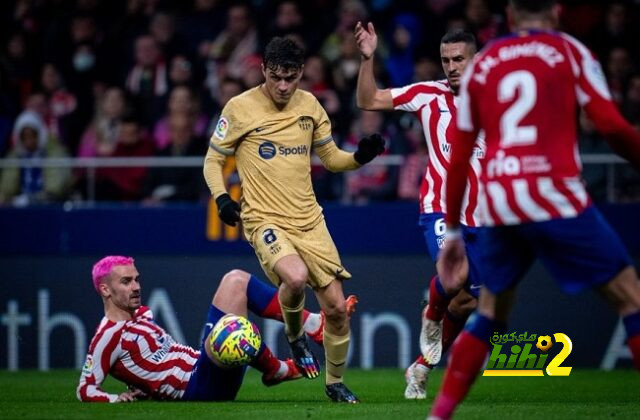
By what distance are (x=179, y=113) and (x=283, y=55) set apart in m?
5.55

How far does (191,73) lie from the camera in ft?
48.8

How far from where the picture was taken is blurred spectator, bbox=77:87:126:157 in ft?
47.0

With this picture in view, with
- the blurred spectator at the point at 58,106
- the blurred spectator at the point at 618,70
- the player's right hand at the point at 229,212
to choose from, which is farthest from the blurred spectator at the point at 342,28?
the player's right hand at the point at 229,212

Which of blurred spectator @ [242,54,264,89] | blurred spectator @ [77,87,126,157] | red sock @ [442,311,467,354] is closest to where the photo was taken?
red sock @ [442,311,467,354]

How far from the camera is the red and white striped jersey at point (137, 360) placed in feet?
27.0

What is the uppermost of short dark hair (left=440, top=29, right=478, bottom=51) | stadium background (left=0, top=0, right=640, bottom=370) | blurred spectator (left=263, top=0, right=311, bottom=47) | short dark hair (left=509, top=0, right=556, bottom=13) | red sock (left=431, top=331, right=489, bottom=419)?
short dark hair (left=509, top=0, right=556, bottom=13)

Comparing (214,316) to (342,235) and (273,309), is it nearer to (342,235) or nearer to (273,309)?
(273,309)

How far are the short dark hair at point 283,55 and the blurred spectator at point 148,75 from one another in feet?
21.3

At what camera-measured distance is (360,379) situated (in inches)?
444

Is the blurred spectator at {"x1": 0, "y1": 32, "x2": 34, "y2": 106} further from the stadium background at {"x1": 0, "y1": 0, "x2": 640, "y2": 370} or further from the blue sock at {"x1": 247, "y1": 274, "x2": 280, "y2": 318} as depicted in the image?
the blue sock at {"x1": 247, "y1": 274, "x2": 280, "y2": 318}

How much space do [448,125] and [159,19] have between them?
23.9 ft

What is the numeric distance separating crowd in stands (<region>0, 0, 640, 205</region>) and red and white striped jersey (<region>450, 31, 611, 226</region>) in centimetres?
645

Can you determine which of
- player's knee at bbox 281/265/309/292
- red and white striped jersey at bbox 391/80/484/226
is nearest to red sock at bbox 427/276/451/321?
red and white striped jersey at bbox 391/80/484/226

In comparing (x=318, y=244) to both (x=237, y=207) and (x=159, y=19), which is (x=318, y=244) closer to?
(x=237, y=207)
